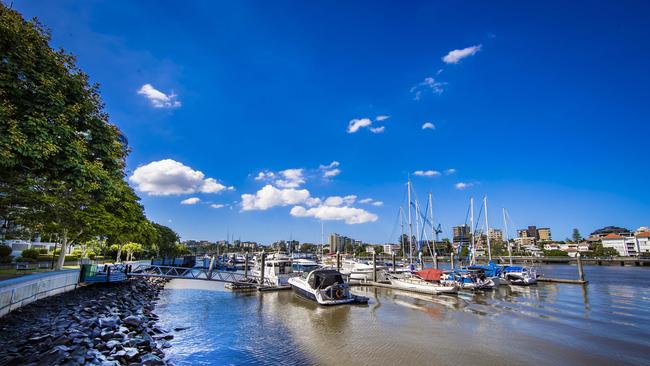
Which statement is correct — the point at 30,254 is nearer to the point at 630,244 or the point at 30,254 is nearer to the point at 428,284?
the point at 428,284

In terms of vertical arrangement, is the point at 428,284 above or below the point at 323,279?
below

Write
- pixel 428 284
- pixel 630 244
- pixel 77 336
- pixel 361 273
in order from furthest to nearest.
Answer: pixel 630 244 → pixel 361 273 → pixel 428 284 → pixel 77 336

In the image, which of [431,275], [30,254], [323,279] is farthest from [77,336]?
[30,254]

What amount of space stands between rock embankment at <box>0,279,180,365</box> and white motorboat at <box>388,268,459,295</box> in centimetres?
2568

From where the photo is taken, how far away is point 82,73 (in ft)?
43.5

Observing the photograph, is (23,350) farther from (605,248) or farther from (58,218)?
(605,248)

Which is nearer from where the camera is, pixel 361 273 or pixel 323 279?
pixel 323 279

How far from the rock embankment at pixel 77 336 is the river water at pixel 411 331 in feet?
5.04

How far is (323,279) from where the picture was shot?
2720cm

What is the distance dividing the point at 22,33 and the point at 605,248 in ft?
597

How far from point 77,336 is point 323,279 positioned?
18.0 metres

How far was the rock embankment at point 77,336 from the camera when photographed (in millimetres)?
10008

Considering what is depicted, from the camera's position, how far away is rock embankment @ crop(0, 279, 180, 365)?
32.8 ft

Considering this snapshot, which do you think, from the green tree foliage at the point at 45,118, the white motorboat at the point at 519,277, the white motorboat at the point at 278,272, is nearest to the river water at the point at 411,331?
the white motorboat at the point at 278,272
